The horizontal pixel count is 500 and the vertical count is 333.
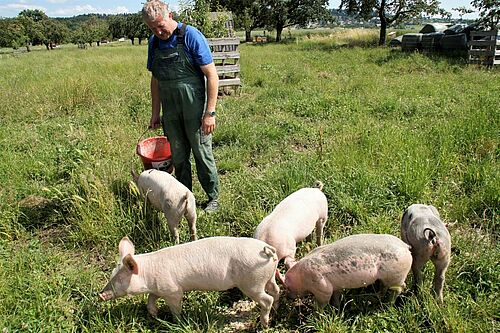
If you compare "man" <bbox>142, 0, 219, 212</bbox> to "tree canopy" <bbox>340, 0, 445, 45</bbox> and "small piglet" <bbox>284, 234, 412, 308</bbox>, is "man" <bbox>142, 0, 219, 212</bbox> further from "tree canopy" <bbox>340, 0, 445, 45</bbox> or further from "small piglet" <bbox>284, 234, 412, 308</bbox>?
"tree canopy" <bbox>340, 0, 445, 45</bbox>

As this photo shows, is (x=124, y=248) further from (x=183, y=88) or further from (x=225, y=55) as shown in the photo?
(x=225, y=55)

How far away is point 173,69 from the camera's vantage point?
158 inches

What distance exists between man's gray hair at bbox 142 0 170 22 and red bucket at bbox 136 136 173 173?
1.60m

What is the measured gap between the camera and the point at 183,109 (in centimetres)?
420

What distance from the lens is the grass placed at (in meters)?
2.92

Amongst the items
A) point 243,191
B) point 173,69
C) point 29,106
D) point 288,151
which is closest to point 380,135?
point 288,151

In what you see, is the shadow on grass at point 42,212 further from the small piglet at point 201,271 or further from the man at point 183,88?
the small piglet at point 201,271

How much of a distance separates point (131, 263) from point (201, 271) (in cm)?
49

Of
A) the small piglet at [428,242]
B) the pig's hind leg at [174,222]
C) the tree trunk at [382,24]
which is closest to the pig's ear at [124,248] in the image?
the pig's hind leg at [174,222]

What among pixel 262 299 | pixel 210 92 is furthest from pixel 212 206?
pixel 262 299

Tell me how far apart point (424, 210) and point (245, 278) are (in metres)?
1.53

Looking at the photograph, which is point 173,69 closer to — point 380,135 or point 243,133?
point 243,133

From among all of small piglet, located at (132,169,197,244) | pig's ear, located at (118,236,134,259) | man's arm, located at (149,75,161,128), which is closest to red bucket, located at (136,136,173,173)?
man's arm, located at (149,75,161,128)

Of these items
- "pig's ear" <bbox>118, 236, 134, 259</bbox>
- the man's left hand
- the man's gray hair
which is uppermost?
the man's gray hair
